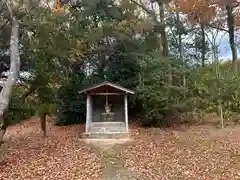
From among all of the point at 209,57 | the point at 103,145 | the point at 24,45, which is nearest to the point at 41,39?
the point at 24,45

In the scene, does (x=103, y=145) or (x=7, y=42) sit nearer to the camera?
(x=103, y=145)

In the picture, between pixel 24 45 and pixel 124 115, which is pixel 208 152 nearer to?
pixel 124 115

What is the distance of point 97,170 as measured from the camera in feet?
40.3

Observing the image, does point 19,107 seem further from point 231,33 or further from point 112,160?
point 231,33

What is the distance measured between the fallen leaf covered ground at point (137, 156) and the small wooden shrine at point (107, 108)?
0.93m

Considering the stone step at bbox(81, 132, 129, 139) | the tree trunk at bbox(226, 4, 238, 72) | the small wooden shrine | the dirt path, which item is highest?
the tree trunk at bbox(226, 4, 238, 72)

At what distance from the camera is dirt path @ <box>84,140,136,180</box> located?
457 inches

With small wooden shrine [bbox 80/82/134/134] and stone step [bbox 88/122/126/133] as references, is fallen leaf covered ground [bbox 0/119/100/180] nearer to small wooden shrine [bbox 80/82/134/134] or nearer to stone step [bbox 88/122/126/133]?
stone step [bbox 88/122/126/133]

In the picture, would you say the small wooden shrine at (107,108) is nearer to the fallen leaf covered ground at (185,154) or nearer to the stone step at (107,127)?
the stone step at (107,127)

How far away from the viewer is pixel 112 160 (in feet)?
45.0

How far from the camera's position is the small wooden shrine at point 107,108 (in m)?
19.0

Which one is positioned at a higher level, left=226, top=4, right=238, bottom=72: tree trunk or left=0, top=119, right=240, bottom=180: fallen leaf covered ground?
left=226, top=4, right=238, bottom=72: tree trunk

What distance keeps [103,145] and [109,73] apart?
655 cm

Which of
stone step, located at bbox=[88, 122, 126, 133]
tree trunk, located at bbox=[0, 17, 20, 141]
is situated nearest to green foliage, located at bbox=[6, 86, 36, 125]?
stone step, located at bbox=[88, 122, 126, 133]
